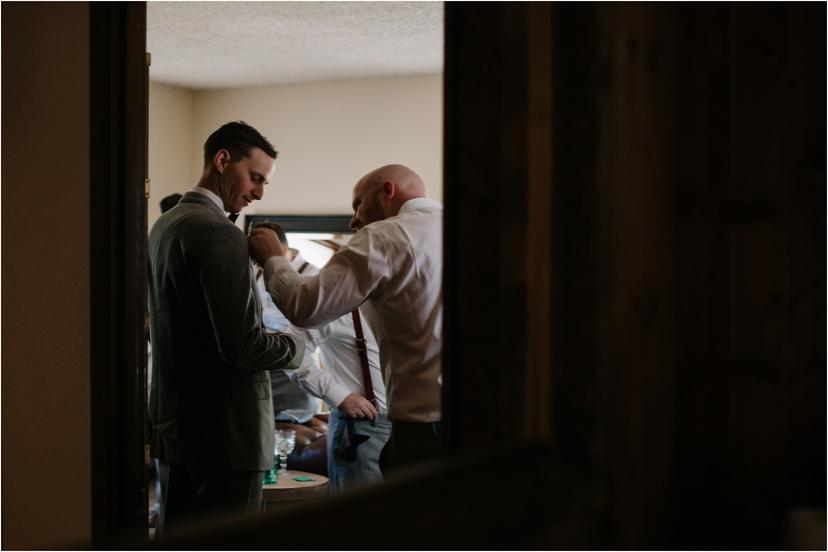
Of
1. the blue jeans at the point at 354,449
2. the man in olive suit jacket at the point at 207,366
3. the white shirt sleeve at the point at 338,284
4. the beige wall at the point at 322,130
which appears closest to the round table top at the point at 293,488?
the blue jeans at the point at 354,449

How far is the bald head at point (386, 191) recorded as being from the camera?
250 cm

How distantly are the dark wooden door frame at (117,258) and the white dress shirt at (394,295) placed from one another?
1.41 ft

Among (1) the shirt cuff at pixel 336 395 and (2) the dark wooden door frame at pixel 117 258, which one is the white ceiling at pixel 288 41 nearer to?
(1) the shirt cuff at pixel 336 395

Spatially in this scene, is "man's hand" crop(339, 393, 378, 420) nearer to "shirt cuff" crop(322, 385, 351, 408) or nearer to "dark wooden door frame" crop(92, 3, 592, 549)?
"shirt cuff" crop(322, 385, 351, 408)

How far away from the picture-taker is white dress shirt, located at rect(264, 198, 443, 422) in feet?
7.32

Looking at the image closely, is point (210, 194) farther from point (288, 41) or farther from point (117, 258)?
point (288, 41)

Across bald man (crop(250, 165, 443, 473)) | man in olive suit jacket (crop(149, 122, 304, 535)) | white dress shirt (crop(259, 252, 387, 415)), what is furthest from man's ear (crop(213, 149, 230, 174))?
white dress shirt (crop(259, 252, 387, 415))

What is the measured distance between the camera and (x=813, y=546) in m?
1.18

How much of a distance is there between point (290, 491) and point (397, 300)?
196cm

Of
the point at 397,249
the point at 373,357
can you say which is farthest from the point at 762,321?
the point at 373,357

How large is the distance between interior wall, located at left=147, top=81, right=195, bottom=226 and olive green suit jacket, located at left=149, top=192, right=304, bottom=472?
4.18 meters

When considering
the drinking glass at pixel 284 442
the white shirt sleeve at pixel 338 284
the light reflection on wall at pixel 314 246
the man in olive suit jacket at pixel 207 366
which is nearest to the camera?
the white shirt sleeve at pixel 338 284

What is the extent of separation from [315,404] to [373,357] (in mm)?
1904

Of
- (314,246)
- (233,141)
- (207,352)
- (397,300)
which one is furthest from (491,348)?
(314,246)
